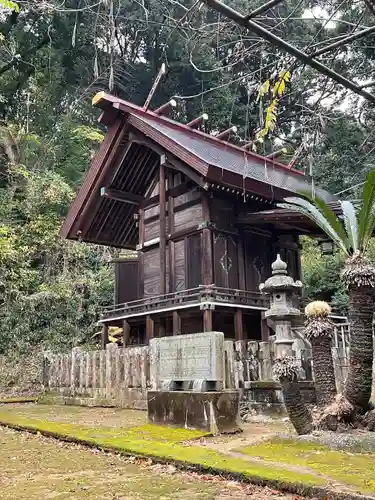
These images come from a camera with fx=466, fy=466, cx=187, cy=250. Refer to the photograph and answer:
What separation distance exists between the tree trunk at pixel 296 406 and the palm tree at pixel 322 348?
2.32 ft

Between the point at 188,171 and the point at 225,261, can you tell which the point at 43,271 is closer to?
the point at 225,261

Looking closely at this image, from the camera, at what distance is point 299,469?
12.8 feet

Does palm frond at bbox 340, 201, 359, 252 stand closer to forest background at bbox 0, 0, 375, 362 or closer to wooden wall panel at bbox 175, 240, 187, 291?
forest background at bbox 0, 0, 375, 362

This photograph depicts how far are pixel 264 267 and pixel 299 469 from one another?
11681mm

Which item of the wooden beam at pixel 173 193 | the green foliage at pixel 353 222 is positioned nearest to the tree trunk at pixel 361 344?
the green foliage at pixel 353 222

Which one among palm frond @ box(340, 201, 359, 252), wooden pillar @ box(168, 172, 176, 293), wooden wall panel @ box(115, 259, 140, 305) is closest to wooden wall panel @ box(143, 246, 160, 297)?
wooden wall panel @ box(115, 259, 140, 305)

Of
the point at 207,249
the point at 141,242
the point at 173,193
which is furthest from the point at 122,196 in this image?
the point at 207,249

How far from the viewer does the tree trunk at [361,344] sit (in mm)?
5320

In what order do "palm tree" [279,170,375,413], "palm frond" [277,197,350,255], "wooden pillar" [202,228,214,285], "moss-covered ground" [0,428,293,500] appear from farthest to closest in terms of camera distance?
1. "wooden pillar" [202,228,214,285]
2. "palm frond" [277,197,350,255]
3. "palm tree" [279,170,375,413]
4. "moss-covered ground" [0,428,293,500]

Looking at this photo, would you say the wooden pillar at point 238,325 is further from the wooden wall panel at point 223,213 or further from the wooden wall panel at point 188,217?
the wooden wall panel at point 188,217

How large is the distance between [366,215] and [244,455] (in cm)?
291

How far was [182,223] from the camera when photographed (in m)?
15.1

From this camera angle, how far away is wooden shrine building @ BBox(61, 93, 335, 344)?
1323cm

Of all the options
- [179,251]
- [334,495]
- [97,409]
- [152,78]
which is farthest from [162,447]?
[152,78]
